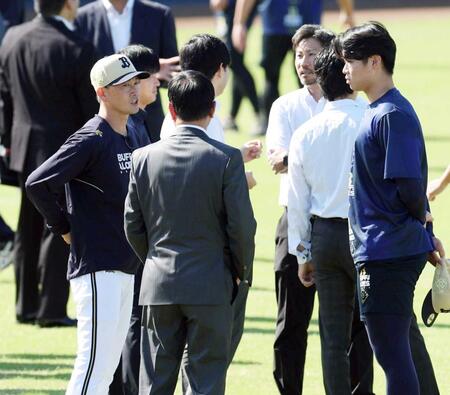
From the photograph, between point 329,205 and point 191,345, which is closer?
point 191,345

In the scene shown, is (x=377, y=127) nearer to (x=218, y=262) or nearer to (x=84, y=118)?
(x=218, y=262)

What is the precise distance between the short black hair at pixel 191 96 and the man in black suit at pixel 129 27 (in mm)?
3440

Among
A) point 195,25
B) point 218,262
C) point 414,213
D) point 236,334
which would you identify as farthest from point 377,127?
point 195,25

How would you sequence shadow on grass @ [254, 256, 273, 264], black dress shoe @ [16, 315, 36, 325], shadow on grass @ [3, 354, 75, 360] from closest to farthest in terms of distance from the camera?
shadow on grass @ [3, 354, 75, 360], black dress shoe @ [16, 315, 36, 325], shadow on grass @ [254, 256, 273, 264]

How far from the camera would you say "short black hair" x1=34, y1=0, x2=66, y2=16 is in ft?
28.1

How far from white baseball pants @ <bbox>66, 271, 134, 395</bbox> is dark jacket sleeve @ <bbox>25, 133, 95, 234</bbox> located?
1.16 feet

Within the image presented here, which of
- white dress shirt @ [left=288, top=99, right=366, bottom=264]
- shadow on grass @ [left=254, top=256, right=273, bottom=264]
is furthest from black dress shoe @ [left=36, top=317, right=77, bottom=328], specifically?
white dress shirt @ [left=288, top=99, right=366, bottom=264]

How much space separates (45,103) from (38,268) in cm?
124

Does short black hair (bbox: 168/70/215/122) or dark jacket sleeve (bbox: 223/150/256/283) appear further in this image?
short black hair (bbox: 168/70/215/122)

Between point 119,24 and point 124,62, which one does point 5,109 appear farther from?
point 124,62

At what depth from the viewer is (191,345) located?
5.56m

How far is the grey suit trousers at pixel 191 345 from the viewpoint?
551 cm

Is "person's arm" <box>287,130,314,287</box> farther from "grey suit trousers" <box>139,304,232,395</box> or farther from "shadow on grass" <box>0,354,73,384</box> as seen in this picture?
"shadow on grass" <box>0,354,73,384</box>

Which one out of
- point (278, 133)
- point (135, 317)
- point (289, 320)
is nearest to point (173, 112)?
point (278, 133)
